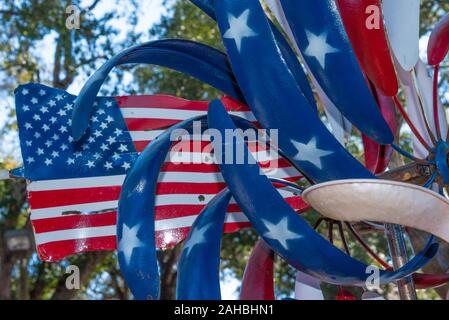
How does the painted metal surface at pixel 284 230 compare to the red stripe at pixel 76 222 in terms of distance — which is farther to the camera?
the red stripe at pixel 76 222

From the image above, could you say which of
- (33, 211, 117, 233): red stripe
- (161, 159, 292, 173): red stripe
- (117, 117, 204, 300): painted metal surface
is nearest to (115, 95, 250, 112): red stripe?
(161, 159, 292, 173): red stripe

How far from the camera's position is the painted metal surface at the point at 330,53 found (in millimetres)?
4004

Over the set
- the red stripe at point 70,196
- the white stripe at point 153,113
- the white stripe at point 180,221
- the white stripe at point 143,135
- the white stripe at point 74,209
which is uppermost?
the white stripe at point 153,113

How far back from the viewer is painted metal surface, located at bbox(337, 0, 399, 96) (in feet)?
14.3

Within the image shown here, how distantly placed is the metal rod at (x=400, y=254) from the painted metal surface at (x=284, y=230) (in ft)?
3.50

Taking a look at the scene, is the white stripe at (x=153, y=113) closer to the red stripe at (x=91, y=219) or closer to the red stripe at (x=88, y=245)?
the red stripe at (x=91, y=219)

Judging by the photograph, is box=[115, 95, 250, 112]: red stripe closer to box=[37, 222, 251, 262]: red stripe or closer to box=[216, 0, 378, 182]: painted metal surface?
box=[37, 222, 251, 262]: red stripe

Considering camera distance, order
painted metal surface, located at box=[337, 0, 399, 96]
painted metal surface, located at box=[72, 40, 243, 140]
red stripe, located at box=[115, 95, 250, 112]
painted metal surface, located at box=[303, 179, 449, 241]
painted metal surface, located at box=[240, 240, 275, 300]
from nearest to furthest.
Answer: painted metal surface, located at box=[303, 179, 449, 241], painted metal surface, located at box=[337, 0, 399, 96], painted metal surface, located at box=[72, 40, 243, 140], painted metal surface, located at box=[240, 240, 275, 300], red stripe, located at box=[115, 95, 250, 112]

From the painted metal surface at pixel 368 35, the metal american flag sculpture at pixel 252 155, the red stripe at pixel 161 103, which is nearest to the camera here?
the metal american flag sculpture at pixel 252 155

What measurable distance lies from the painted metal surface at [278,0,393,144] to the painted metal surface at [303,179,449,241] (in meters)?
0.51

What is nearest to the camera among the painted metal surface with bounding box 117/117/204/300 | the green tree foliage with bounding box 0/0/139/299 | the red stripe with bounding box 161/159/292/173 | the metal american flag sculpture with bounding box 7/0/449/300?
the metal american flag sculpture with bounding box 7/0/449/300

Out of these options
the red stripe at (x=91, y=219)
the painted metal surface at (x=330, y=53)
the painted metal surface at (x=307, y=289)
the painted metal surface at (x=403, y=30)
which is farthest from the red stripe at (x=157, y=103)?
the painted metal surface at (x=330, y=53)
